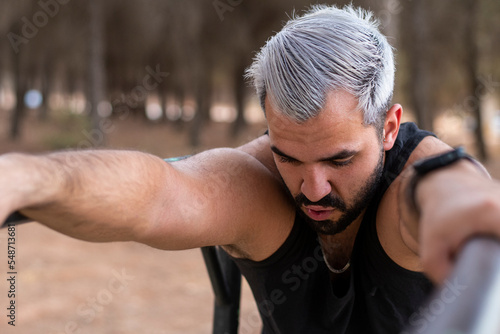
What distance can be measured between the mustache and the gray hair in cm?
21

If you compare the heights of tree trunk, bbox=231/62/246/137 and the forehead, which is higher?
the forehead

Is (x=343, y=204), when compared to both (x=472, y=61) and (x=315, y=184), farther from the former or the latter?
(x=472, y=61)

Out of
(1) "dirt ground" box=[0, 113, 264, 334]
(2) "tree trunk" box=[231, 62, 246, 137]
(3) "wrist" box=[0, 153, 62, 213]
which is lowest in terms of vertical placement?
(2) "tree trunk" box=[231, 62, 246, 137]

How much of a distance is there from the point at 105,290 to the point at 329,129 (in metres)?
3.26

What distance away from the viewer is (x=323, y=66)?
4.98 ft

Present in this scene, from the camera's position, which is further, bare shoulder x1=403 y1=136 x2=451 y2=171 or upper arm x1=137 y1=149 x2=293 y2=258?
bare shoulder x1=403 y1=136 x2=451 y2=171

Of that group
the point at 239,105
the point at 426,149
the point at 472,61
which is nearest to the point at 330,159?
the point at 426,149

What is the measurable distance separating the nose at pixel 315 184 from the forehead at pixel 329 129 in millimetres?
55

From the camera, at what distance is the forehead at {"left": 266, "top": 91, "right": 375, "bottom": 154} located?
1495mm

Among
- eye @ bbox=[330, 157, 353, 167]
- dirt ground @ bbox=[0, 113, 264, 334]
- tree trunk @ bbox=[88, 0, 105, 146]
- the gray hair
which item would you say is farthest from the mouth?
tree trunk @ bbox=[88, 0, 105, 146]

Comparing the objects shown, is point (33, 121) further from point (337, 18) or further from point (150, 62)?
point (337, 18)

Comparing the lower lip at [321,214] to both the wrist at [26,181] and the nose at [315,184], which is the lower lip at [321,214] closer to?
the nose at [315,184]

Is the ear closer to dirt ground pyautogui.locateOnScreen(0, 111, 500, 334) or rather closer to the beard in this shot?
the beard

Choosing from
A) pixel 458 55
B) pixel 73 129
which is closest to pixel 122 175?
pixel 73 129
